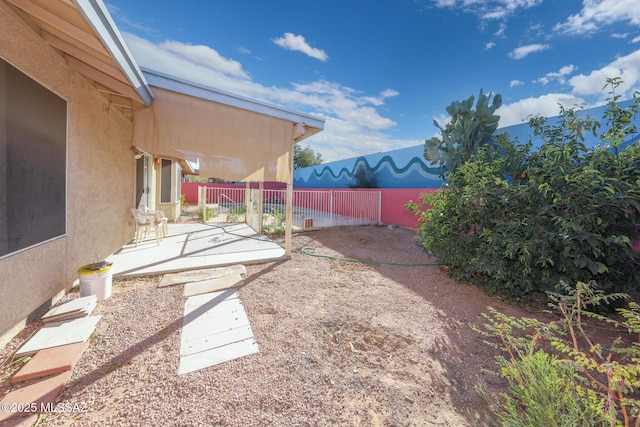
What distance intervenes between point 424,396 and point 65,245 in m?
4.71

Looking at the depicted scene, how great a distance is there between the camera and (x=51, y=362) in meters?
2.03

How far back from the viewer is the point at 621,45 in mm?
5441

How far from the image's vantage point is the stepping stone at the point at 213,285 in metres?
3.69

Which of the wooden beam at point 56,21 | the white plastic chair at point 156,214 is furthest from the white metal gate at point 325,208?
the wooden beam at point 56,21

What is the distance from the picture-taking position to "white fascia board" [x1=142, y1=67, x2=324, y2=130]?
388cm

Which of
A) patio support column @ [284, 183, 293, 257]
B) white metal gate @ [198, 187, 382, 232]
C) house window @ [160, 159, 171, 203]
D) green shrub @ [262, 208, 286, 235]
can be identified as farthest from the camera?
white metal gate @ [198, 187, 382, 232]

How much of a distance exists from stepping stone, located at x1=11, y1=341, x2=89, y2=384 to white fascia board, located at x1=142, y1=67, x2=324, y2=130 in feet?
12.3

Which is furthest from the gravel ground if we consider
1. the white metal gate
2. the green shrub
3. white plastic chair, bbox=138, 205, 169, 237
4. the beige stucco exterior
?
the white metal gate

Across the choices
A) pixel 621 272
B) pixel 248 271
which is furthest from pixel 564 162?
pixel 248 271

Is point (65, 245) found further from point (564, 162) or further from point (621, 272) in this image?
point (621, 272)

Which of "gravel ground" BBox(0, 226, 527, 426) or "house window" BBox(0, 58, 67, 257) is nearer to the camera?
"gravel ground" BBox(0, 226, 527, 426)

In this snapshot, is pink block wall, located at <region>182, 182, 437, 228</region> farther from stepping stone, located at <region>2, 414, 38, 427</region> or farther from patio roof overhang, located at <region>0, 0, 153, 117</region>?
stepping stone, located at <region>2, 414, 38, 427</region>

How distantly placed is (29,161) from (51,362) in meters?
2.02

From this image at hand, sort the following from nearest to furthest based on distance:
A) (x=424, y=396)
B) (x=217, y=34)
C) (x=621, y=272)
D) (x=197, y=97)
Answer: (x=424, y=396) < (x=621, y=272) < (x=197, y=97) < (x=217, y=34)
